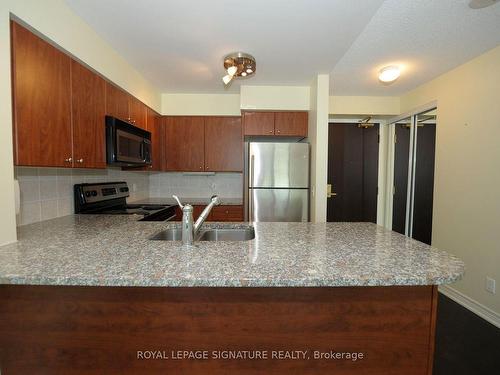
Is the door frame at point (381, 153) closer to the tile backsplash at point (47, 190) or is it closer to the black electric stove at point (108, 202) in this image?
the black electric stove at point (108, 202)

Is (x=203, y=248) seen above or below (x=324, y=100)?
below

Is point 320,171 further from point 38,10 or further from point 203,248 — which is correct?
point 38,10

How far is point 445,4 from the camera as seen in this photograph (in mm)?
1589

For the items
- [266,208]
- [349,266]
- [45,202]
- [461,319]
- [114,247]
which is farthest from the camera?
[266,208]

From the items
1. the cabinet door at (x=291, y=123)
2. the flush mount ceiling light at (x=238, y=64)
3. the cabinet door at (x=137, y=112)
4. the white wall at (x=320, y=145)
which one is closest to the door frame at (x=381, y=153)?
the cabinet door at (x=291, y=123)

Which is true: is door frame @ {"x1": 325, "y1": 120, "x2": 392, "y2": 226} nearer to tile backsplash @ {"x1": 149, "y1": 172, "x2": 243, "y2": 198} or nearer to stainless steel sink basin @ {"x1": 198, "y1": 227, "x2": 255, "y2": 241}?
tile backsplash @ {"x1": 149, "y1": 172, "x2": 243, "y2": 198}

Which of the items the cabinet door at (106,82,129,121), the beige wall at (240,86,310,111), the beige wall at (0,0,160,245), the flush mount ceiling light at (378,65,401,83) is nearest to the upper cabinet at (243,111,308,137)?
the beige wall at (240,86,310,111)

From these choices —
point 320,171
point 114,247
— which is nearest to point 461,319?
point 320,171

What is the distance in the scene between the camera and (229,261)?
1015 mm

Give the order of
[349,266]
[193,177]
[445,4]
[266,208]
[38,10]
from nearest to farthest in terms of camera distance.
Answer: [349,266] → [38,10] → [445,4] → [266,208] → [193,177]

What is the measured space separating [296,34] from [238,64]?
61 centimetres

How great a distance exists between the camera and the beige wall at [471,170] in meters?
2.12

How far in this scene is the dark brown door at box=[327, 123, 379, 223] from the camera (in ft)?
12.2

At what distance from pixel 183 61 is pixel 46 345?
2.33m
